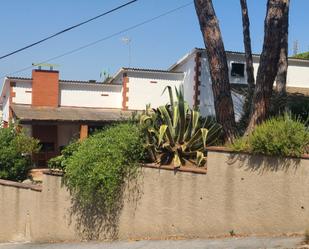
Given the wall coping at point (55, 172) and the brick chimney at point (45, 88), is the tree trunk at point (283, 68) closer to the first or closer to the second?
the wall coping at point (55, 172)

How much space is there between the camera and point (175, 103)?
12.4 metres

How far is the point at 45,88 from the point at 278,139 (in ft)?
76.9

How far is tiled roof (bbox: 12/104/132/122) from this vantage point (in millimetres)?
27436

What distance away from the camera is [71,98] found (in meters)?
31.8

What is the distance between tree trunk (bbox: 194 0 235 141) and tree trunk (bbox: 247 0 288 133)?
88cm

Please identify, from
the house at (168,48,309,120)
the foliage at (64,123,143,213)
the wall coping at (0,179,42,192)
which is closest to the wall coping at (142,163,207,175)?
the foliage at (64,123,143,213)

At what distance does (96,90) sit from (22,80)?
4506 millimetres

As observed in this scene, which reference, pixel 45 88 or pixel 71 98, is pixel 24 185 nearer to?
pixel 45 88

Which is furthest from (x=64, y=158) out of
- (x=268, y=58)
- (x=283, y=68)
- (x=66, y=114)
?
(x=66, y=114)

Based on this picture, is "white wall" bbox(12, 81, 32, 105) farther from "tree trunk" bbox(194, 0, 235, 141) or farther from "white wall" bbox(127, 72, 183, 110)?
"tree trunk" bbox(194, 0, 235, 141)

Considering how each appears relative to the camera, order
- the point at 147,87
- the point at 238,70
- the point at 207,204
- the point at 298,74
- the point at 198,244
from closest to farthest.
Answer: the point at 198,244 → the point at 207,204 → the point at 238,70 → the point at 298,74 → the point at 147,87

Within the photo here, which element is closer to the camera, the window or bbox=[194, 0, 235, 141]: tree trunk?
bbox=[194, 0, 235, 141]: tree trunk

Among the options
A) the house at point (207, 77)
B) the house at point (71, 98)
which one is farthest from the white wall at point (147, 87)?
the house at point (207, 77)

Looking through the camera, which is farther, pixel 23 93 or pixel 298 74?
pixel 23 93
